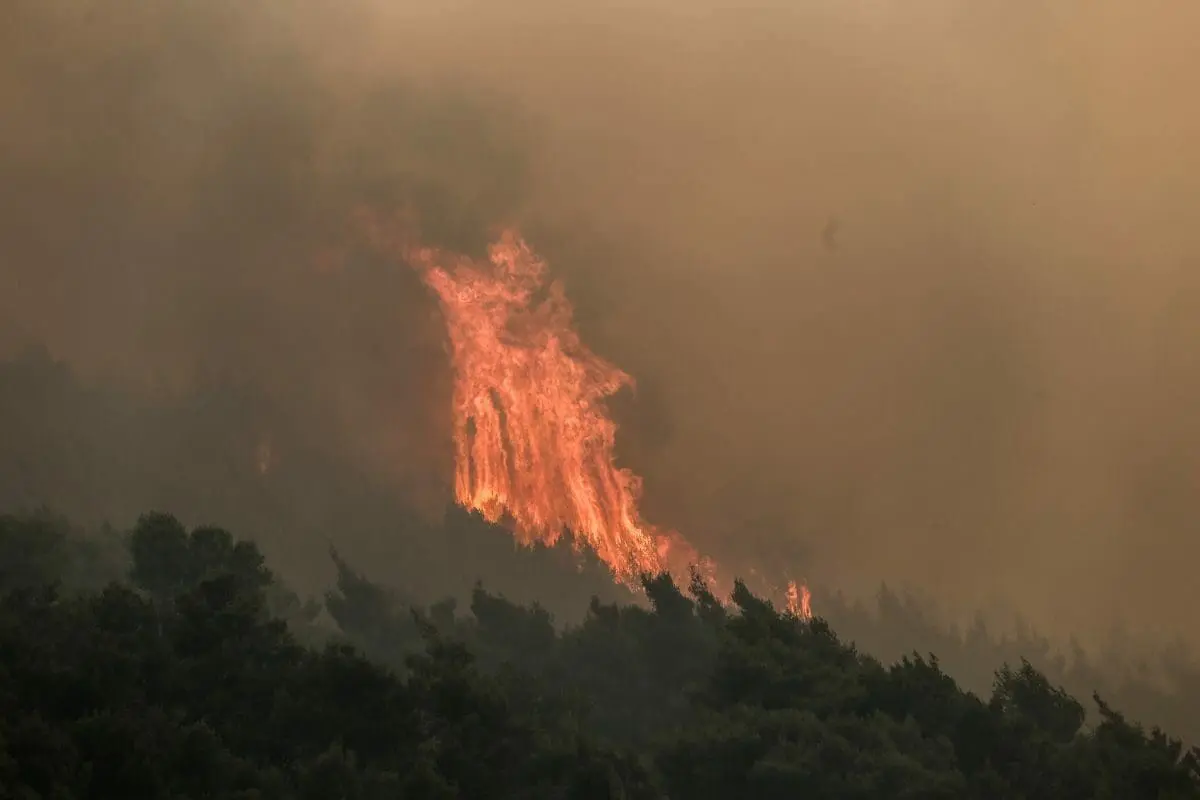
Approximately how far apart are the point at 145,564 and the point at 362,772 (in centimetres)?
2270

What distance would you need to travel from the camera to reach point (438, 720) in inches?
1297

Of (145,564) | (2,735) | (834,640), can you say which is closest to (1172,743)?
(834,640)

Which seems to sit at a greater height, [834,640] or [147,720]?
[834,640]

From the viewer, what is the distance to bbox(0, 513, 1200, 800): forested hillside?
2586 cm

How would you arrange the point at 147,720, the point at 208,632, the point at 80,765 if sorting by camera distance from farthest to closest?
the point at 208,632 < the point at 147,720 < the point at 80,765

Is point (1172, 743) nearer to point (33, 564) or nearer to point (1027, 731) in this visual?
point (1027, 731)

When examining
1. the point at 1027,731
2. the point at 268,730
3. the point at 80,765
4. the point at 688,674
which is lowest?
the point at 80,765

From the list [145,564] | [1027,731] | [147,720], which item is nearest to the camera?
[147,720]

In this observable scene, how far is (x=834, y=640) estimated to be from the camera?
47.9 meters

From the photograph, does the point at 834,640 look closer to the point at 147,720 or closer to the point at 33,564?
the point at 147,720

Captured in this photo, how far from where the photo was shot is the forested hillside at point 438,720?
2586 cm

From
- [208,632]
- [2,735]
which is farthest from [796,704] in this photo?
[2,735]

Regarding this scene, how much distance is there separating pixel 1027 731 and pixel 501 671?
61.1 ft

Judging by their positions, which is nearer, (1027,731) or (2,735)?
(2,735)
